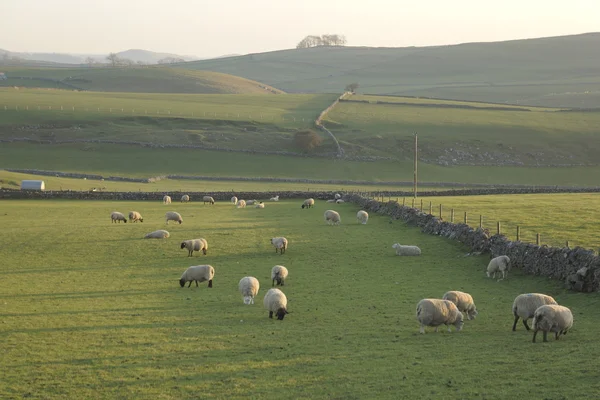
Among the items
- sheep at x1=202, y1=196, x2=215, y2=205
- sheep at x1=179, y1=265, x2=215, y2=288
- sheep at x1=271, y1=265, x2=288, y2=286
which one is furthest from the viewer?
sheep at x1=202, y1=196, x2=215, y2=205

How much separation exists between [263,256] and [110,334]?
1336cm

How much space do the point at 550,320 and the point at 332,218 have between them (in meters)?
25.5

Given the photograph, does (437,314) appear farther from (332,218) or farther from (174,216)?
(174,216)

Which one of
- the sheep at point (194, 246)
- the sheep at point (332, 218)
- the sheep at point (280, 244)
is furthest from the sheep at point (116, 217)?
the sheep at point (280, 244)

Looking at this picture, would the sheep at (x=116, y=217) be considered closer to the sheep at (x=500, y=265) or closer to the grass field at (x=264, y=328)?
the grass field at (x=264, y=328)

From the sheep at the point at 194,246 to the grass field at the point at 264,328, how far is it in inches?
16.7

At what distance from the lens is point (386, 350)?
1627 cm

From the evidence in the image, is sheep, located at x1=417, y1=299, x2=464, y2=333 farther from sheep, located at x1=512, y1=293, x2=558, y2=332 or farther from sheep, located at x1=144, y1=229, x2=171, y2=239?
sheep, located at x1=144, y1=229, x2=171, y2=239

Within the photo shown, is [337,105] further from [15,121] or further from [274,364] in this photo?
[274,364]

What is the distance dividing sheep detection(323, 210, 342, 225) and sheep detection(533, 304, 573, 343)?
988 inches

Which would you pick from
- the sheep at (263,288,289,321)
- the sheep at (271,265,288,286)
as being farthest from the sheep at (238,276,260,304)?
the sheep at (271,265,288,286)

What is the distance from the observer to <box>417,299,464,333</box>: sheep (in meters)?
17.7

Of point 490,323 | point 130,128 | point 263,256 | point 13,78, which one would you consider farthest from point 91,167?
point 13,78

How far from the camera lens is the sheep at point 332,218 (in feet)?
136
